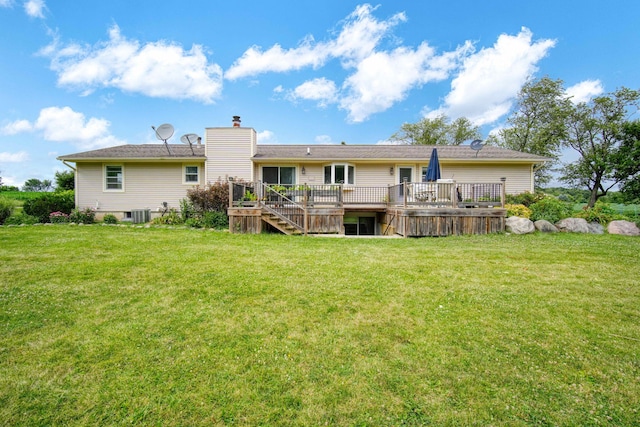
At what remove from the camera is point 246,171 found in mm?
14695

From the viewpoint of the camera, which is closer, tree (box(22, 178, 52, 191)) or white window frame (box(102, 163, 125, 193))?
white window frame (box(102, 163, 125, 193))

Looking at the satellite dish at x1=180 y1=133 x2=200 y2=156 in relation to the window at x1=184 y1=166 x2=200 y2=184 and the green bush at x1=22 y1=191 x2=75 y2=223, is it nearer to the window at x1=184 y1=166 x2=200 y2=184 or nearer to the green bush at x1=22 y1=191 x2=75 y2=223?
the window at x1=184 y1=166 x2=200 y2=184

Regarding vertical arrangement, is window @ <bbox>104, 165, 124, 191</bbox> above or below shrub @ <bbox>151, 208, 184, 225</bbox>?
above

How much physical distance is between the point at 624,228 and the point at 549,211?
214 centimetres

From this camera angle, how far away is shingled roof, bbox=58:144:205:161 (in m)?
14.1

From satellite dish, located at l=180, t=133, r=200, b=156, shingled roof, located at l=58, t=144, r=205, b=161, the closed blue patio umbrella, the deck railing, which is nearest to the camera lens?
the deck railing

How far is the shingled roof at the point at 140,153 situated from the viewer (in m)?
14.1

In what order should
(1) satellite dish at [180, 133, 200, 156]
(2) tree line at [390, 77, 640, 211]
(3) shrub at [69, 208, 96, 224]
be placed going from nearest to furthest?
(3) shrub at [69, 208, 96, 224], (1) satellite dish at [180, 133, 200, 156], (2) tree line at [390, 77, 640, 211]

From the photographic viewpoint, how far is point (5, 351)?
2791 millimetres

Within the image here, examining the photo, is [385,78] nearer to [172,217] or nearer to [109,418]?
[172,217]

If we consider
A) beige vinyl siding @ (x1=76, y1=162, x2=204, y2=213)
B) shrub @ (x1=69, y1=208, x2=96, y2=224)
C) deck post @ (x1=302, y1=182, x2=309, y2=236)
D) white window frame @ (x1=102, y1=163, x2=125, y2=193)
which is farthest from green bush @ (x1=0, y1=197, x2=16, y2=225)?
deck post @ (x1=302, y1=182, x2=309, y2=236)

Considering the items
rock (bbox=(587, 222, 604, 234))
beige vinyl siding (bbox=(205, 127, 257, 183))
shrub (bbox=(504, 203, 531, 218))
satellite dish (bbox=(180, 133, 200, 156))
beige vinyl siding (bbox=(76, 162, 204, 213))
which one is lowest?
rock (bbox=(587, 222, 604, 234))

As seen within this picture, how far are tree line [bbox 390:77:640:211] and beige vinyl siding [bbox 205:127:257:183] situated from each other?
19.4 m

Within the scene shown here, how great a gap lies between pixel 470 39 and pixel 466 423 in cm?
2132
